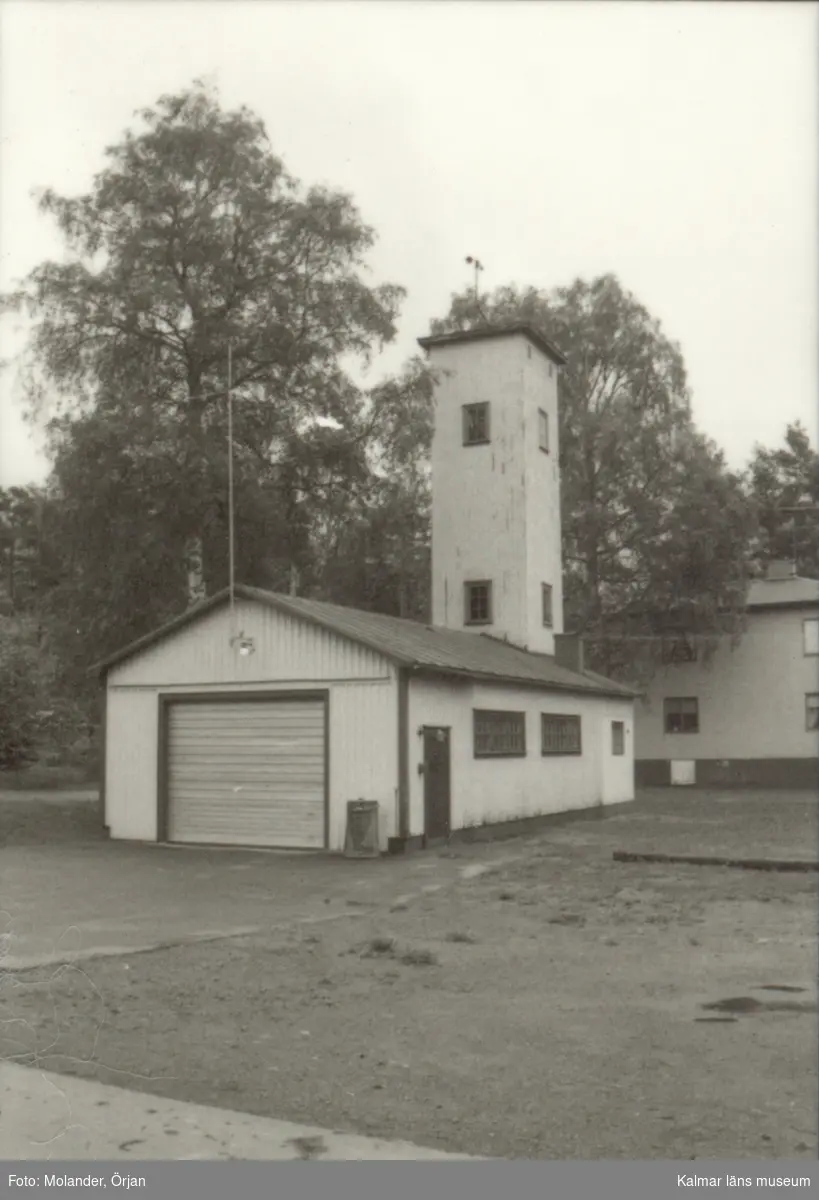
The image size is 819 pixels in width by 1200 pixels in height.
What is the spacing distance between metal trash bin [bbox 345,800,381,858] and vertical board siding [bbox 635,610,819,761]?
24083mm

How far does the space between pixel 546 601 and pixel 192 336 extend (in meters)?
10.5

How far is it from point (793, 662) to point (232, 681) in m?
25.5

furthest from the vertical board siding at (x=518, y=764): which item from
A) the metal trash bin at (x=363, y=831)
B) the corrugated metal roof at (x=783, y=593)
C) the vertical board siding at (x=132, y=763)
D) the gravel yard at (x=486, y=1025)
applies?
the corrugated metal roof at (x=783, y=593)

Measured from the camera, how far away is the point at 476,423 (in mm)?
30688

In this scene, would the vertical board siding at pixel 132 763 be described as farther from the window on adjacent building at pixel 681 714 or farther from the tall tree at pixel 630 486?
the window on adjacent building at pixel 681 714

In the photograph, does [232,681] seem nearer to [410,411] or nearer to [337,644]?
[337,644]

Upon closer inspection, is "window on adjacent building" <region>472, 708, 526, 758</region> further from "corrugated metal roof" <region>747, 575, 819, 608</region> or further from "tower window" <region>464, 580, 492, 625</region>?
"corrugated metal roof" <region>747, 575, 819, 608</region>

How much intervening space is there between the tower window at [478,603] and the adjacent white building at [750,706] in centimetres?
1296

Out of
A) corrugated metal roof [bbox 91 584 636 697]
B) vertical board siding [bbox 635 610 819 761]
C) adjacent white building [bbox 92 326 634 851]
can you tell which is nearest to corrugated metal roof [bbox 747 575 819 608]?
vertical board siding [bbox 635 610 819 761]

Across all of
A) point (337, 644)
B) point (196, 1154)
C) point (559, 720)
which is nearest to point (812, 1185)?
point (196, 1154)

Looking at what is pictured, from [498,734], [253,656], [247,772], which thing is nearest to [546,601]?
[498,734]

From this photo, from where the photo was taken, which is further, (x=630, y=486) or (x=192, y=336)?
(x=630, y=486)

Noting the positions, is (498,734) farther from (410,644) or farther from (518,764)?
(410,644)

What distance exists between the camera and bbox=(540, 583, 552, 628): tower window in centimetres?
3088
